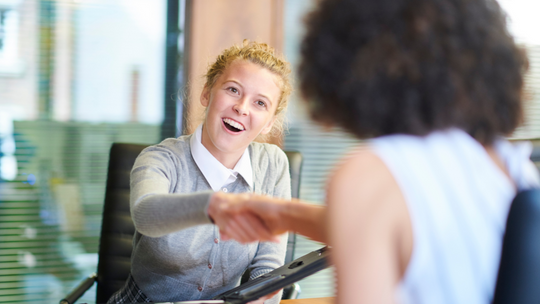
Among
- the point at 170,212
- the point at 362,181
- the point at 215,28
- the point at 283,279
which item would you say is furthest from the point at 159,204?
the point at 215,28

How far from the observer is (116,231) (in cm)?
164

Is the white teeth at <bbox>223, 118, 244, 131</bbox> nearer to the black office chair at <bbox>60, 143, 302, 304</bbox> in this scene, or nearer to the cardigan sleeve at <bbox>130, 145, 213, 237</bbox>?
the cardigan sleeve at <bbox>130, 145, 213, 237</bbox>

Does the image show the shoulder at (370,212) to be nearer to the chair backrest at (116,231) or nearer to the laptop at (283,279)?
the laptop at (283,279)

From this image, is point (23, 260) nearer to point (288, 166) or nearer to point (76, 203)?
point (76, 203)

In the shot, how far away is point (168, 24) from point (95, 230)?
1.17 m

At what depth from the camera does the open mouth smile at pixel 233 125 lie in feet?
4.65

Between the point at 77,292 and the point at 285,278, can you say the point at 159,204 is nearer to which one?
the point at 285,278

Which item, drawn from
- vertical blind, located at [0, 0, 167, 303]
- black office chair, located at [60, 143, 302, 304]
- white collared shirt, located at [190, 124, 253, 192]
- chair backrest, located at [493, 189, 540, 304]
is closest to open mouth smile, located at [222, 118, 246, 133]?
white collared shirt, located at [190, 124, 253, 192]

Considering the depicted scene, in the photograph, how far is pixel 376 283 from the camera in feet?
1.59

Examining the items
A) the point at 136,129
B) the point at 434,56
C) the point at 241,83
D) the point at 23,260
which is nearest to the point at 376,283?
the point at 434,56

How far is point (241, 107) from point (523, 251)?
1.02 metres

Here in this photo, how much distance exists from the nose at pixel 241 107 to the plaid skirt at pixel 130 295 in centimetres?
64

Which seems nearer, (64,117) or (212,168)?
(212,168)

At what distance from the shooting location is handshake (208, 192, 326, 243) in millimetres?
824
